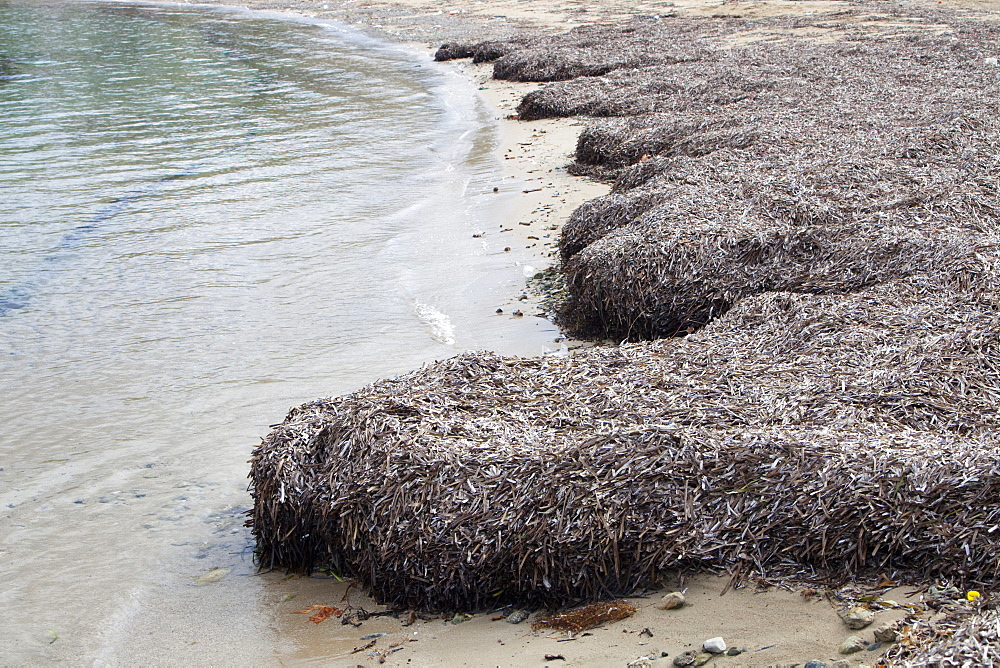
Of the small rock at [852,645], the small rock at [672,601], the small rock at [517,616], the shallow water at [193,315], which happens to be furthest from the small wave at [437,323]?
the small rock at [852,645]

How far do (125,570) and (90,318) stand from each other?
4087mm

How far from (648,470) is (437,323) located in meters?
3.95

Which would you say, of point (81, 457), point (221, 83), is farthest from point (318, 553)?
point (221, 83)

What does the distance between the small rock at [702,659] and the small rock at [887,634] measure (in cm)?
54

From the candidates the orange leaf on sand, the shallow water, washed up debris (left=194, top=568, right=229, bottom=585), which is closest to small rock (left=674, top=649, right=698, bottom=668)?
the shallow water

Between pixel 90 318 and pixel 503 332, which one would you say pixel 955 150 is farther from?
pixel 90 318

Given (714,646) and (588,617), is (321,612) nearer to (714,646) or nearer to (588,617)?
(588,617)

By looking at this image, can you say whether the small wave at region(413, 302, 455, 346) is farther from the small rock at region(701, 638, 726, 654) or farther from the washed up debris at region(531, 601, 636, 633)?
the small rock at region(701, 638, 726, 654)

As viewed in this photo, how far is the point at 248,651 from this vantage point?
388 centimetres

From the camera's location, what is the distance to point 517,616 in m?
3.73

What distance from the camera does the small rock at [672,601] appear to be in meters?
3.48

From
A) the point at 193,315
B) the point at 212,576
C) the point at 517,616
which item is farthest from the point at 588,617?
the point at 193,315

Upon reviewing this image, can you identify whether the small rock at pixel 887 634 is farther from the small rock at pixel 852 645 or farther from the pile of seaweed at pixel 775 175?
the pile of seaweed at pixel 775 175

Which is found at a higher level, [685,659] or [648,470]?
[648,470]
